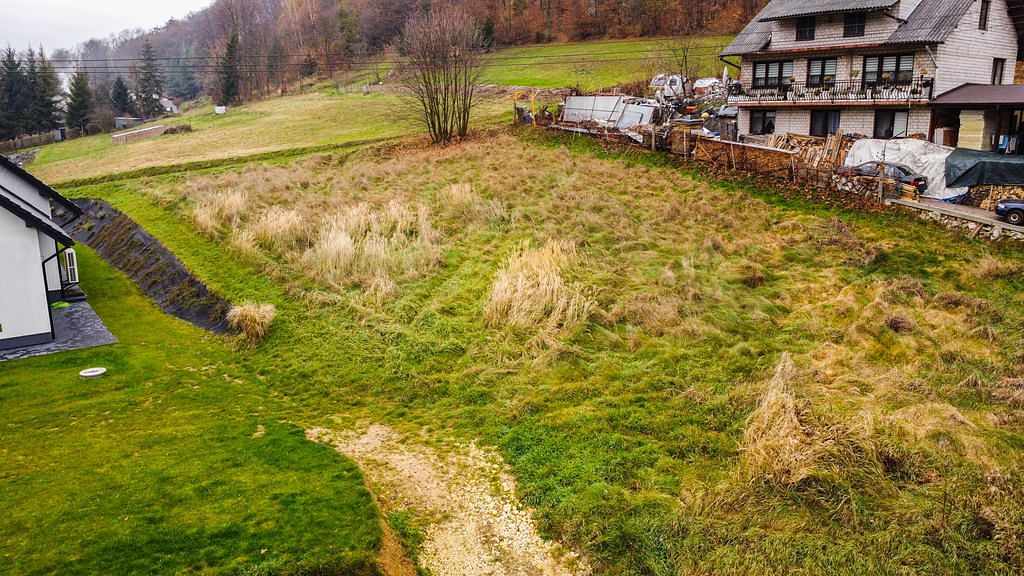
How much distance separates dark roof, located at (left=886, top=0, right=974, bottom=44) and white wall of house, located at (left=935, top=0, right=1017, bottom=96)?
675 millimetres

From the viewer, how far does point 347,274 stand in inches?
765

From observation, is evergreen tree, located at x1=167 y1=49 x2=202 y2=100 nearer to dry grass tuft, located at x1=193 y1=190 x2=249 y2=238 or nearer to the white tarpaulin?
dry grass tuft, located at x1=193 y1=190 x2=249 y2=238

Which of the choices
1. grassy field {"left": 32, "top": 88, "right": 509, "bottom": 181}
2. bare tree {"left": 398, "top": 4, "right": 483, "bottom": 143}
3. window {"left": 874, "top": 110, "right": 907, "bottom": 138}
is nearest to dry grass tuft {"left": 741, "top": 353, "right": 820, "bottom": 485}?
window {"left": 874, "top": 110, "right": 907, "bottom": 138}

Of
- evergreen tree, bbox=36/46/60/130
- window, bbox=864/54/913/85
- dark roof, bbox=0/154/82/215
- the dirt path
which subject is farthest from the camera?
→ evergreen tree, bbox=36/46/60/130

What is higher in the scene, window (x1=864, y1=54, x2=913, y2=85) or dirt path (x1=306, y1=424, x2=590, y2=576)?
window (x1=864, y1=54, x2=913, y2=85)

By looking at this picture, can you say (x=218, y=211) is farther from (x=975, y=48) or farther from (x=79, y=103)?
(x=79, y=103)

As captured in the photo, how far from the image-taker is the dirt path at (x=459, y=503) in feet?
28.9

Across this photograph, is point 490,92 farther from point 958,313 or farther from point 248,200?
point 958,313

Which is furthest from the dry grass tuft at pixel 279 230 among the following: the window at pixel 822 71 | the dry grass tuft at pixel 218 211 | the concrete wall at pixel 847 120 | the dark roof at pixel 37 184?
the window at pixel 822 71

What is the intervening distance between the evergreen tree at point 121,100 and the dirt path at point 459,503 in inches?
2937

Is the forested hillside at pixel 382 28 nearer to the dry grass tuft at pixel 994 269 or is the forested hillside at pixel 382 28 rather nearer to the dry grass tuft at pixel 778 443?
the dry grass tuft at pixel 994 269

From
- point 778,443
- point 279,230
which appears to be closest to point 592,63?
point 279,230

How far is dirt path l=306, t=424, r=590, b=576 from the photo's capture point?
880 cm

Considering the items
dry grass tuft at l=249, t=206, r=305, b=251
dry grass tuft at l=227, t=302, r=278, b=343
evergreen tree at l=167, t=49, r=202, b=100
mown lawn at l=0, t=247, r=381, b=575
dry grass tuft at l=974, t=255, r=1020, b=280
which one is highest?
evergreen tree at l=167, t=49, r=202, b=100
